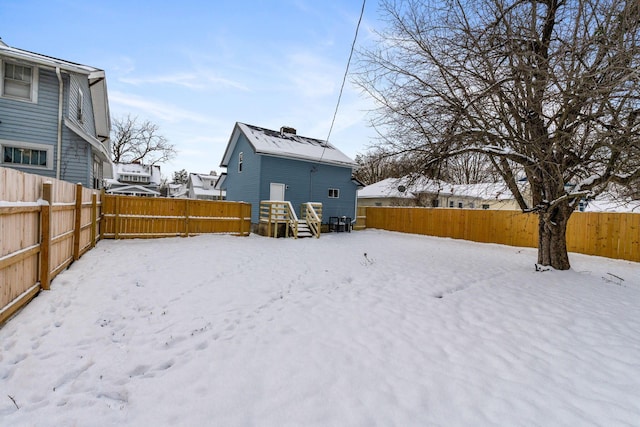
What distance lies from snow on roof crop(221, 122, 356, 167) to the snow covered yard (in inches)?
365

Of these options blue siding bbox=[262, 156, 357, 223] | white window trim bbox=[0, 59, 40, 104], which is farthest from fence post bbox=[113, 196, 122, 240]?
blue siding bbox=[262, 156, 357, 223]

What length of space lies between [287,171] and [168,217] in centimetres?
597

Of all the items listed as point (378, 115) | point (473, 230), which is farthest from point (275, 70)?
point (473, 230)

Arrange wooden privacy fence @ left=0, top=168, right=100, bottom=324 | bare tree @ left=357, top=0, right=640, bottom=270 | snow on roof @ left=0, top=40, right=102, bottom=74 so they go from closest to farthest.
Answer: wooden privacy fence @ left=0, top=168, right=100, bottom=324
bare tree @ left=357, top=0, right=640, bottom=270
snow on roof @ left=0, top=40, right=102, bottom=74

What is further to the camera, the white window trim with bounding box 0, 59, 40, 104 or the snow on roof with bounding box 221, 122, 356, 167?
the snow on roof with bounding box 221, 122, 356, 167

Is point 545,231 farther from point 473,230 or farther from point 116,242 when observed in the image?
point 116,242

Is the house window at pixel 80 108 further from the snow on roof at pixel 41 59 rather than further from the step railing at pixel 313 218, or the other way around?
the step railing at pixel 313 218

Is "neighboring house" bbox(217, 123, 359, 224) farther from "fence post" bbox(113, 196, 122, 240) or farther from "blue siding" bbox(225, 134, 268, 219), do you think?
"fence post" bbox(113, 196, 122, 240)

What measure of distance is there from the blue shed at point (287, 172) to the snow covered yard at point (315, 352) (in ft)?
29.0

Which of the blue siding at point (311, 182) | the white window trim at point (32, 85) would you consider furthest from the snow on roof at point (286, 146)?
the white window trim at point (32, 85)

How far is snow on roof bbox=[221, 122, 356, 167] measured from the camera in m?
14.1

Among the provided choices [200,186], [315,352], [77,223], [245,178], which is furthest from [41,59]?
[200,186]

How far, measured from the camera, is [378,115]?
23.6ft

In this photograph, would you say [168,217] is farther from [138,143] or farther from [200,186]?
[200,186]
